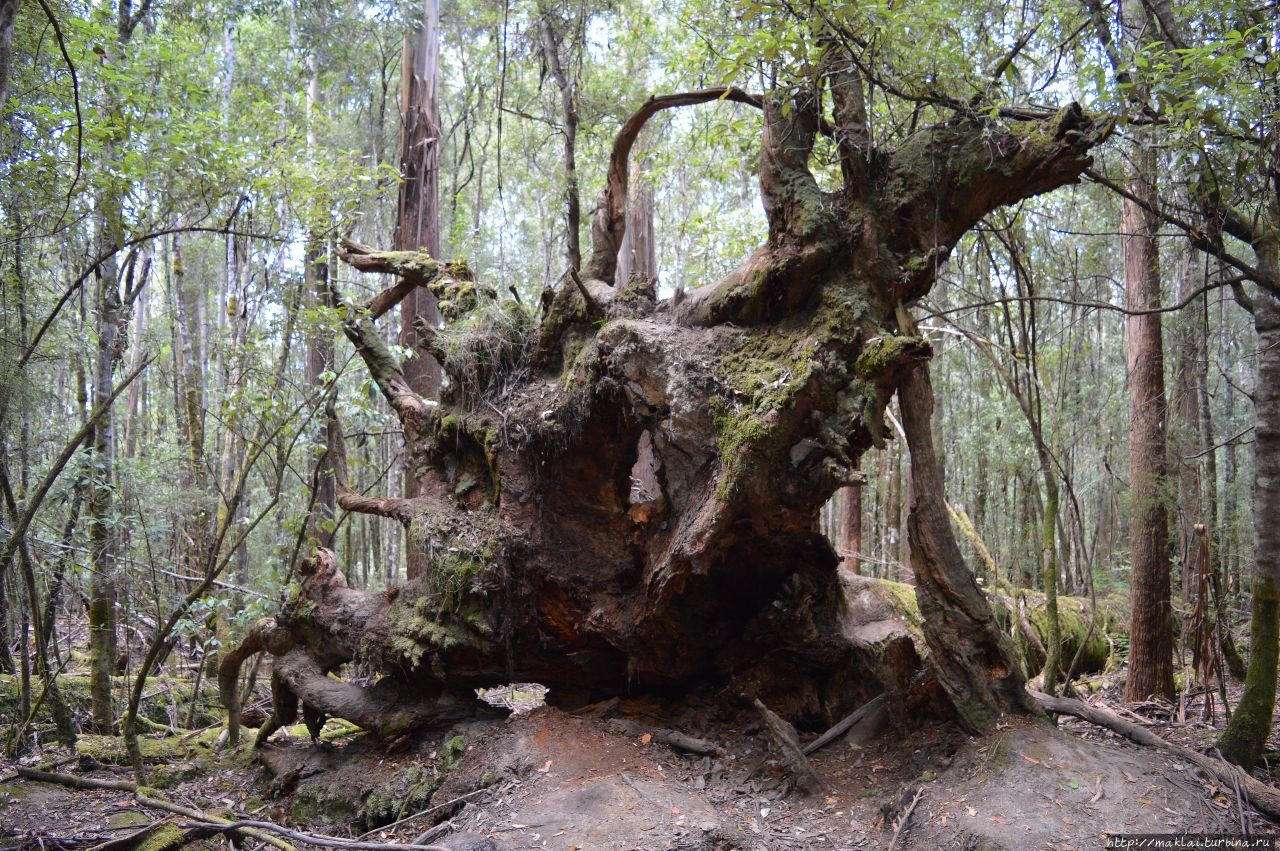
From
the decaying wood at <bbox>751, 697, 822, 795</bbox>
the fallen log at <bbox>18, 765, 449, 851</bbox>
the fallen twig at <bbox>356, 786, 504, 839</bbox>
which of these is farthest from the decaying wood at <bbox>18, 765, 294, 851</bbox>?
the decaying wood at <bbox>751, 697, 822, 795</bbox>

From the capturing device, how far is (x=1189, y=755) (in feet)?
14.3

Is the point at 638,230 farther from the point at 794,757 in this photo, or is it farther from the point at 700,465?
the point at 794,757

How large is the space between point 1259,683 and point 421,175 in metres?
9.29

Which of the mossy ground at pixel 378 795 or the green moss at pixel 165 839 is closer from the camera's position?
the green moss at pixel 165 839

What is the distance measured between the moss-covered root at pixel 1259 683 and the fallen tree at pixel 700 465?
126cm

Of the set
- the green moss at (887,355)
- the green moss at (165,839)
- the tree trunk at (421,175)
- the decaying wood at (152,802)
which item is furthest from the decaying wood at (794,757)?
the tree trunk at (421,175)

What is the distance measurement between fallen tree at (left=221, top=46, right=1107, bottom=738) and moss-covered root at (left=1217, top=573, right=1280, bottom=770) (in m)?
1.26

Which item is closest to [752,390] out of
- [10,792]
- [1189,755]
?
[1189,755]

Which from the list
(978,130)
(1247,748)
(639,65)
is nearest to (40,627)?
(978,130)

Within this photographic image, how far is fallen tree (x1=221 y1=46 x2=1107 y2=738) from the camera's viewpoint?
470 cm

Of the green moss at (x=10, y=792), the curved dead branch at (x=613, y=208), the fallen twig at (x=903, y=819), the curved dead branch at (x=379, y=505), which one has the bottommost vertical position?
the green moss at (x=10, y=792)

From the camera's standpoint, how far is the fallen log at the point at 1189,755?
397 centimetres

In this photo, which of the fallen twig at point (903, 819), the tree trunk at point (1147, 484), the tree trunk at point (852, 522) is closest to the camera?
the fallen twig at point (903, 819)

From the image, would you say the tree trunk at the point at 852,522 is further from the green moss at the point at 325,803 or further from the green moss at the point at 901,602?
the green moss at the point at 325,803
